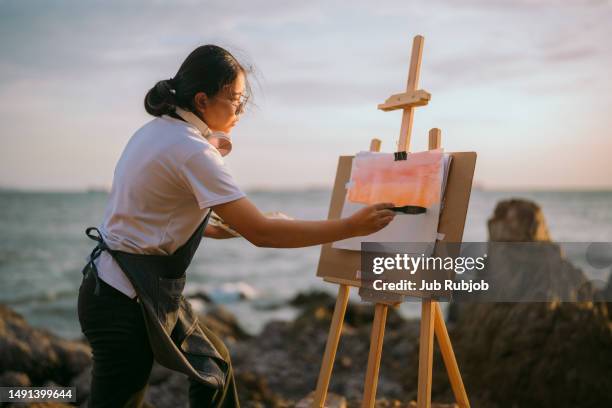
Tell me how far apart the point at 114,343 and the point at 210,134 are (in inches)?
32.2

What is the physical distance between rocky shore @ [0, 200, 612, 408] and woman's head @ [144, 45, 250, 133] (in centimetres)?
233

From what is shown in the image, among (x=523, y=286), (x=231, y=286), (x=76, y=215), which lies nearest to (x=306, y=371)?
(x=523, y=286)

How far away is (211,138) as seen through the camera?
82.0 inches

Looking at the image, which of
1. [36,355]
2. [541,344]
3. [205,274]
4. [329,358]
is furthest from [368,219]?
[205,274]

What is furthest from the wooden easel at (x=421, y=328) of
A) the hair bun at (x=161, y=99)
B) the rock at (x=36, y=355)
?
the rock at (x=36, y=355)

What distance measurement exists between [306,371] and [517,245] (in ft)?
8.32

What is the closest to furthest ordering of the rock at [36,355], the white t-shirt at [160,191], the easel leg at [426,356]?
the white t-shirt at [160,191], the easel leg at [426,356], the rock at [36,355]

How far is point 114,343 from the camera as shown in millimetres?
1930

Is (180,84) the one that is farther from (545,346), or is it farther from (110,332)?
(545,346)

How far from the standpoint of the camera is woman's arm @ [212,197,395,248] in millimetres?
1821

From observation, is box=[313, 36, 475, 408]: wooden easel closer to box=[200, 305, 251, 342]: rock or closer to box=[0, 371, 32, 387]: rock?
box=[0, 371, 32, 387]: rock
